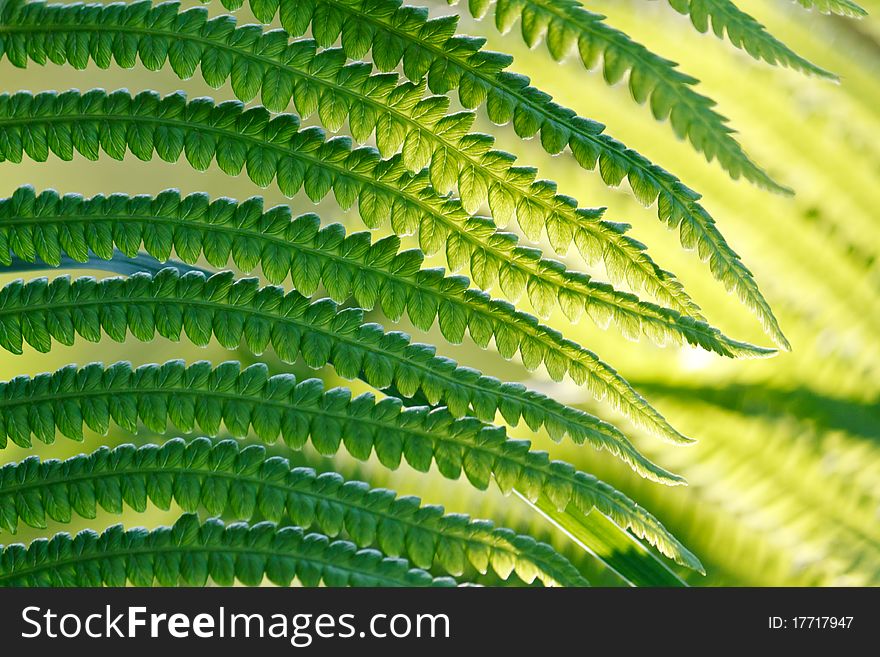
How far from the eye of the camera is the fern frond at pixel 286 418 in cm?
55

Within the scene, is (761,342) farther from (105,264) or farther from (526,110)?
(105,264)

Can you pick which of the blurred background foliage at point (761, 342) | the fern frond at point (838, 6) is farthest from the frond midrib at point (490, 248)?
the blurred background foliage at point (761, 342)

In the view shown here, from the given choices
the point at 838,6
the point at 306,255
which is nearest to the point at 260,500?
the point at 306,255

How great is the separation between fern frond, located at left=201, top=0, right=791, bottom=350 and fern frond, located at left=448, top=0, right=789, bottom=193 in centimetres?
3

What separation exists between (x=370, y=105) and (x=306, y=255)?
0.14 meters

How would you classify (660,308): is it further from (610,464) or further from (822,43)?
(822,43)

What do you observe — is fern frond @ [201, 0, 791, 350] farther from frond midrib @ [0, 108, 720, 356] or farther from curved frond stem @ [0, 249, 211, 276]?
curved frond stem @ [0, 249, 211, 276]

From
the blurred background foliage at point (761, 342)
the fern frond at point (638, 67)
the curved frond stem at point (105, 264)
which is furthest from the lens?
the blurred background foliage at point (761, 342)

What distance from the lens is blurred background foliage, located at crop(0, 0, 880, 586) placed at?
1249 millimetres

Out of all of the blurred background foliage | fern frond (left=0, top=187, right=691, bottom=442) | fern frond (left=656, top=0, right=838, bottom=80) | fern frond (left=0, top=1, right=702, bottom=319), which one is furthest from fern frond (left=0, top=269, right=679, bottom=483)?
the blurred background foliage

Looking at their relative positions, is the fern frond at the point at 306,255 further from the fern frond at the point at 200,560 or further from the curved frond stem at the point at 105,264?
the fern frond at the point at 200,560

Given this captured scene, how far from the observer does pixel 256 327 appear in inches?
22.8

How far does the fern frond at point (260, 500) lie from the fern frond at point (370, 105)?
241mm
